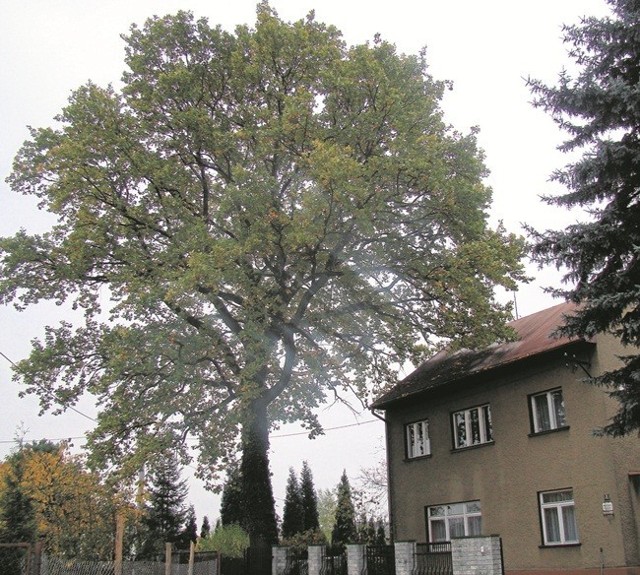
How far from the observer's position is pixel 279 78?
2125cm

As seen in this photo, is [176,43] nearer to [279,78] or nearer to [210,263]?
[279,78]

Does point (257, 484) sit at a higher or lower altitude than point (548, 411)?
lower

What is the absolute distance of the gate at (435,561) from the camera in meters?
16.7

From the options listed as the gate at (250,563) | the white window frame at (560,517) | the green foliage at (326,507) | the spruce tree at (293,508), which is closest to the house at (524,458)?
the white window frame at (560,517)

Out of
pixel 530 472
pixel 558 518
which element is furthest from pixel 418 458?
pixel 558 518

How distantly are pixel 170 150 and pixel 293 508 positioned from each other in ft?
91.0

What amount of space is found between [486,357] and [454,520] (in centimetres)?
505

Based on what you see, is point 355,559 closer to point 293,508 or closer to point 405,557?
point 405,557

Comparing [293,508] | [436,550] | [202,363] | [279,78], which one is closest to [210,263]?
[202,363]

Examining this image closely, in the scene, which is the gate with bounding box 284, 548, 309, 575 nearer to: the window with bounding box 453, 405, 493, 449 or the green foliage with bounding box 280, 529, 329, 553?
the green foliage with bounding box 280, 529, 329, 553

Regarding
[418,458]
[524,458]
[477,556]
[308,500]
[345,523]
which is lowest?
[477,556]

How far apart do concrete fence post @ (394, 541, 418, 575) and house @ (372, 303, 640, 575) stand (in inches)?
112

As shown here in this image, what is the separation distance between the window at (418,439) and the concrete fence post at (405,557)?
5.33 m

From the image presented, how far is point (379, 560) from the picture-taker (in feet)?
61.8
